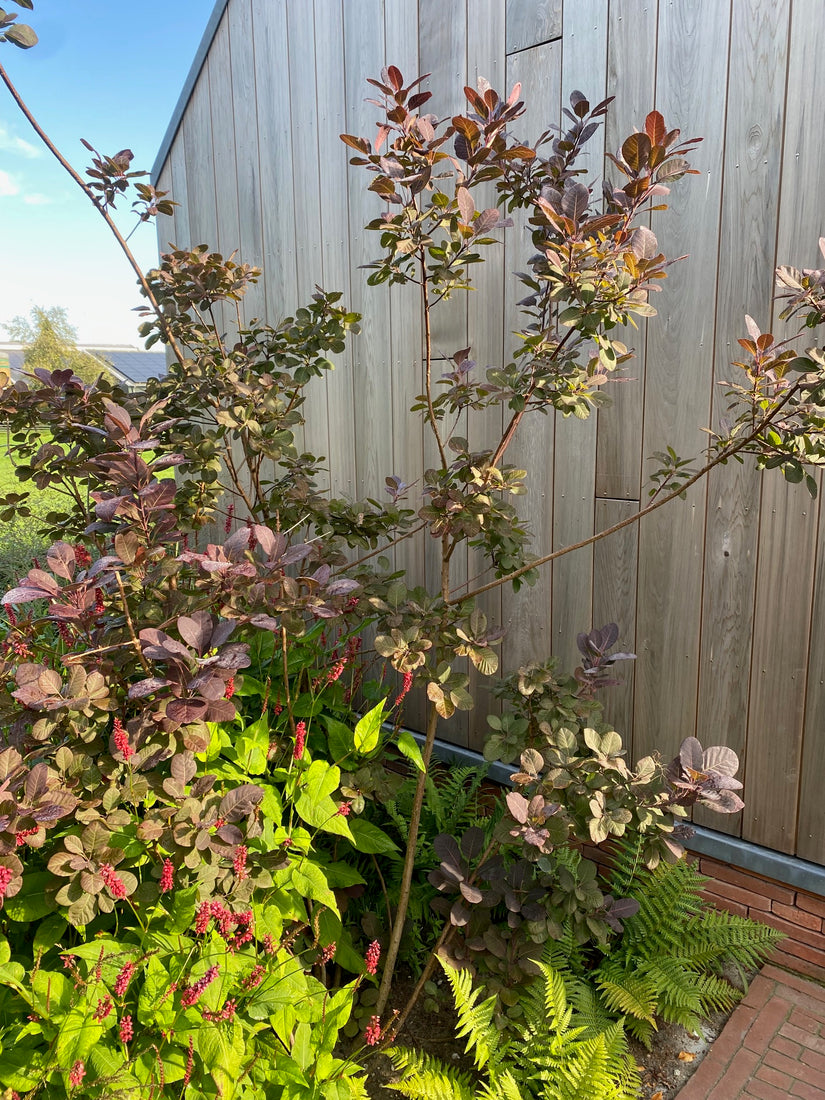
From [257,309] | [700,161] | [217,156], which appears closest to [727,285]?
[700,161]

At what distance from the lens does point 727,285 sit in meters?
1.89

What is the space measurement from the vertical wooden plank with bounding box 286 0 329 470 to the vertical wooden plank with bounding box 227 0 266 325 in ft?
0.87

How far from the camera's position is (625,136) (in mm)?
2020

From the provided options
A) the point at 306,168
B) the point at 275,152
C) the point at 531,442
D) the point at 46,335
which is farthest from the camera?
the point at 46,335

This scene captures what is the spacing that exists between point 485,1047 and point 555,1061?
0.15 m

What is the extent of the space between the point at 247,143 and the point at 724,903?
338 cm

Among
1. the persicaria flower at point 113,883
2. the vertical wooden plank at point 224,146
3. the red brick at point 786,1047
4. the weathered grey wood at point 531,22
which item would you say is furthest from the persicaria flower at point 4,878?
the vertical wooden plank at point 224,146

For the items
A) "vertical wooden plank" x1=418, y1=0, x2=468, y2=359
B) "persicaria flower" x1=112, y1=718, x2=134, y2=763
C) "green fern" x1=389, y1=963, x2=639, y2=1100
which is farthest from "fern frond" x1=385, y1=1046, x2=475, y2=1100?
"vertical wooden plank" x1=418, y1=0, x2=468, y2=359

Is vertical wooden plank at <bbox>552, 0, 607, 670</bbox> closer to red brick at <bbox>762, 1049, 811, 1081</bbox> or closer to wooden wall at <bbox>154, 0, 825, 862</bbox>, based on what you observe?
wooden wall at <bbox>154, 0, 825, 862</bbox>

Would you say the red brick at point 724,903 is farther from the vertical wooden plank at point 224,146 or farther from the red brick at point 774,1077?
the vertical wooden plank at point 224,146

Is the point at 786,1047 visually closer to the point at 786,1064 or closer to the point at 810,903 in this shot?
the point at 786,1064

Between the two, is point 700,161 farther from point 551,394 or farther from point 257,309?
point 257,309

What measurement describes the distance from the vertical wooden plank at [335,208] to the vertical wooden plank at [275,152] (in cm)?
21

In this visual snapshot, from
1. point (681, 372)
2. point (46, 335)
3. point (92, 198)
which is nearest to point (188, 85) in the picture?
point (92, 198)
